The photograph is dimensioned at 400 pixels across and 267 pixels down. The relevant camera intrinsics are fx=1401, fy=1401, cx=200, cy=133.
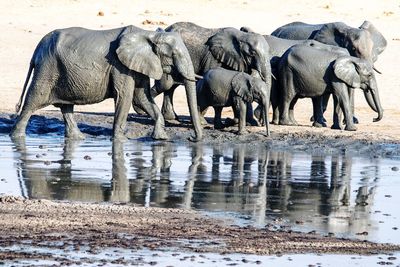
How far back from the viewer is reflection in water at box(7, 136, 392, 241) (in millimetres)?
14523

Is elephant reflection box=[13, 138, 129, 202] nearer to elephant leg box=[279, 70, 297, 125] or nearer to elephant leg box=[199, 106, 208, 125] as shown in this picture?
elephant leg box=[199, 106, 208, 125]

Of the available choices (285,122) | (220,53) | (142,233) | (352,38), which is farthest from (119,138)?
(142,233)

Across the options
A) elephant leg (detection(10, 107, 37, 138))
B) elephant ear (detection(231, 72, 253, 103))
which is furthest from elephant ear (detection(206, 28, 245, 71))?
elephant leg (detection(10, 107, 37, 138))

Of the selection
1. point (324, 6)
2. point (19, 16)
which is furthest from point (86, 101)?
point (324, 6)

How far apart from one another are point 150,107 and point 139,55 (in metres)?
1.03

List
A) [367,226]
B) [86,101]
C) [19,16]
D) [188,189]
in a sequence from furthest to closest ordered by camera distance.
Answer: [19,16], [86,101], [188,189], [367,226]

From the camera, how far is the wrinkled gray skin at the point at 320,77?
78.3 ft

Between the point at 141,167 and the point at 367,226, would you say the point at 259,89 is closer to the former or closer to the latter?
the point at 141,167

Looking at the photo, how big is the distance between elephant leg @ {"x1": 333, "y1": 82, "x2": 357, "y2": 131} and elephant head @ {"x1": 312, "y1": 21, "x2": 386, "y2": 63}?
7.03 feet

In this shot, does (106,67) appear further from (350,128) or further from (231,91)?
(350,128)

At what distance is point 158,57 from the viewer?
2197cm

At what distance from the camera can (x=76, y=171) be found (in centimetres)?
1720

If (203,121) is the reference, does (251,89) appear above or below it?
above

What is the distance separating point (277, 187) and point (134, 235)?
4175 millimetres
